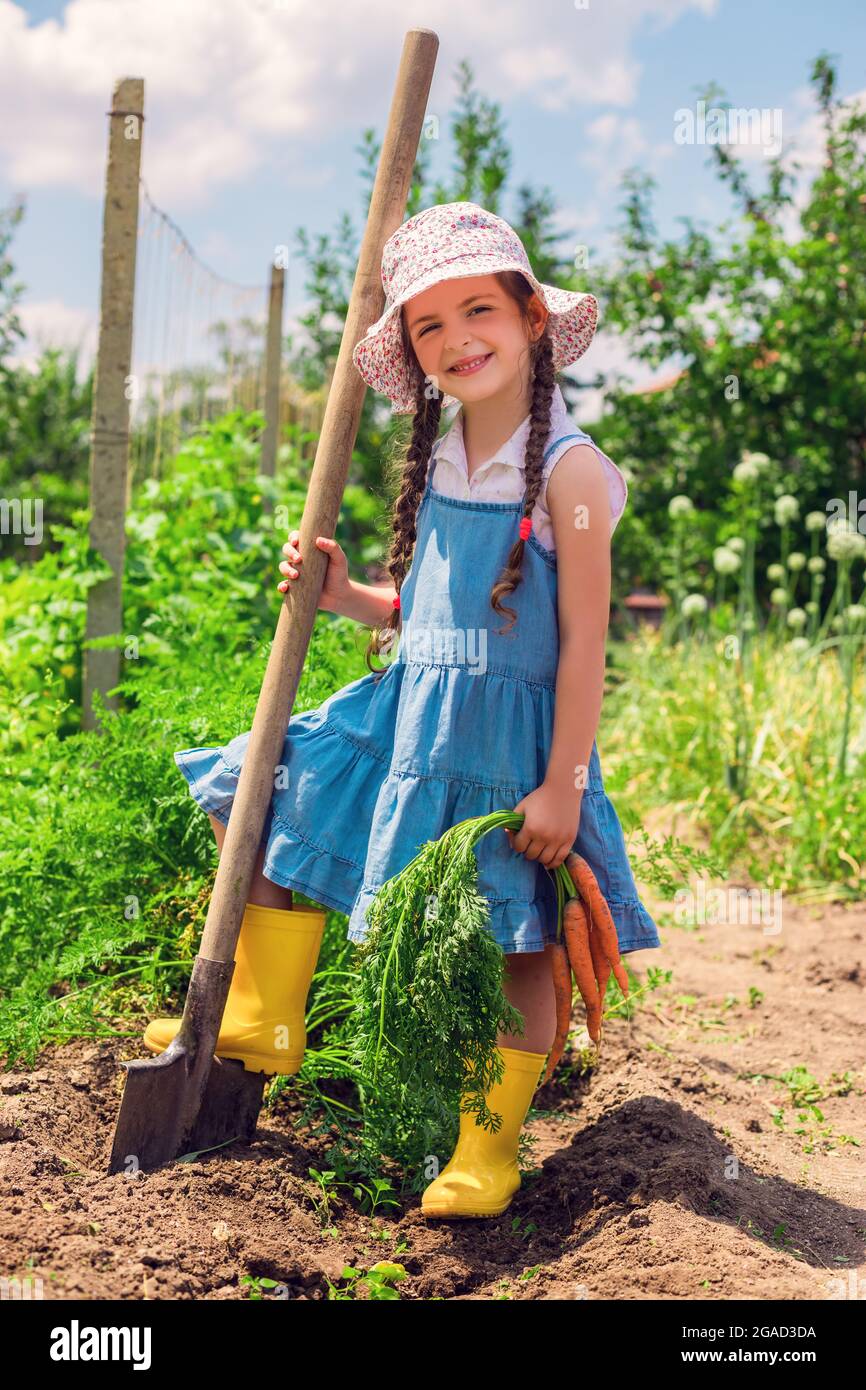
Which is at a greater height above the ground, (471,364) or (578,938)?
(471,364)

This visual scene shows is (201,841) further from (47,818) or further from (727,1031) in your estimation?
(727,1031)

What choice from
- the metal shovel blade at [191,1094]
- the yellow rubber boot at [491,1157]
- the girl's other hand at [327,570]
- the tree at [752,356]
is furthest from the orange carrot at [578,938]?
the tree at [752,356]

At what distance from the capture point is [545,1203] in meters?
2.28

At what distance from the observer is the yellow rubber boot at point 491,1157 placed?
7.06 feet

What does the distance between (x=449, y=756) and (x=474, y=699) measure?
11 centimetres

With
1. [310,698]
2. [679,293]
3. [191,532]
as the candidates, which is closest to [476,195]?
[679,293]

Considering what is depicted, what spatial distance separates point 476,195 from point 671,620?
2.81m

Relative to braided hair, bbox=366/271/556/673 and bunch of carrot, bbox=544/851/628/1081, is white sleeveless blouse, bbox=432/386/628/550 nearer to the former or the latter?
Result: braided hair, bbox=366/271/556/673

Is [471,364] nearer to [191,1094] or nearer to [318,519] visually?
[318,519]

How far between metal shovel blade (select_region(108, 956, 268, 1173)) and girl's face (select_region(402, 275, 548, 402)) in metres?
1.17

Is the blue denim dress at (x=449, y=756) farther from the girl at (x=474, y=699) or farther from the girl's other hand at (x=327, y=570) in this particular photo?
the girl's other hand at (x=327, y=570)

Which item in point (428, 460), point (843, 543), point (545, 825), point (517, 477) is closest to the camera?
point (545, 825)

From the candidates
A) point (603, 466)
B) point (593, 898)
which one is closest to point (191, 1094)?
point (593, 898)
